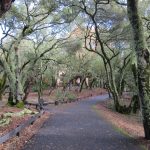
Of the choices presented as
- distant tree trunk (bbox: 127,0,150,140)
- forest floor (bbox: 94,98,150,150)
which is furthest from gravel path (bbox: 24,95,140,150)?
distant tree trunk (bbox: 127,0,150,140)

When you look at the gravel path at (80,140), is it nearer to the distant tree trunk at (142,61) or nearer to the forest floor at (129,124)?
the forest floor at (129,124)

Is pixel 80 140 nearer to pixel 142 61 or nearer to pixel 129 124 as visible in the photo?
pixel 142 61

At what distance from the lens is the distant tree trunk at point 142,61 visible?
42.4ft

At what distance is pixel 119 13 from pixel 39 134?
18.5 metres

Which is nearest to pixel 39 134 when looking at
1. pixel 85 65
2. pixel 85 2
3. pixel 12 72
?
pixel 12 72

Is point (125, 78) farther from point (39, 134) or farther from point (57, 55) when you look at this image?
point (39, 134)

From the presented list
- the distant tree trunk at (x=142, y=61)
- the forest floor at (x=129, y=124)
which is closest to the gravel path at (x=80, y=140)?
the forest floor at (x=129, y=124)

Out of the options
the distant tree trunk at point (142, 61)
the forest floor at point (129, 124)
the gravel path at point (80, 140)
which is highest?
the distant tree trunk at point (142, 61)

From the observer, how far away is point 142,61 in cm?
1299

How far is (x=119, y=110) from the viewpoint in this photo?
3148 centimetres

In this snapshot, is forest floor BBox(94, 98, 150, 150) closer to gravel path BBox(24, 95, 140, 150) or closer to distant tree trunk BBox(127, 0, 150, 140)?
gravel path BBox(24, 95, 140, 150)

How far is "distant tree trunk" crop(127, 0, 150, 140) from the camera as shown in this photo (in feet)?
42.4

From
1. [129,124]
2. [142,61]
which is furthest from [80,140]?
[129,124]

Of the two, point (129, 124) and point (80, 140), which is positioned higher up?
point (80, 140)
